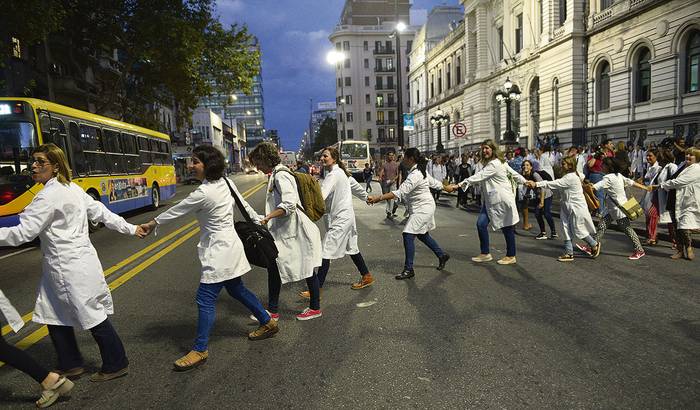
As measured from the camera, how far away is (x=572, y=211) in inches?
288

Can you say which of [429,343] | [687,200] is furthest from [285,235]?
[687,200]

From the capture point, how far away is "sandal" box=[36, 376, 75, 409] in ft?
10.3

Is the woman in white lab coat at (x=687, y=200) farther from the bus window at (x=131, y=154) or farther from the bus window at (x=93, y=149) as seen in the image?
the bus window at (x=131, y=154)

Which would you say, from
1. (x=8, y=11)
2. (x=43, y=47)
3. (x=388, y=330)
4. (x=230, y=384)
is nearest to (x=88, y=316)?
(x=230, y=384)

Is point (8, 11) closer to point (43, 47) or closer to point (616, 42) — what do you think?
point (43, 47)

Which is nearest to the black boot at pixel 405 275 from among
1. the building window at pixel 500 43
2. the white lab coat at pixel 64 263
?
the white lab coat at pixel 64 263

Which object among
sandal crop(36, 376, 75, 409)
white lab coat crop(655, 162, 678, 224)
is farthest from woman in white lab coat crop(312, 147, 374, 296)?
white lab coat crop(655, 162, 678, 224)

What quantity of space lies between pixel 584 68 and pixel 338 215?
1130 inches

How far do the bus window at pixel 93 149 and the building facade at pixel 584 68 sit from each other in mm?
20427

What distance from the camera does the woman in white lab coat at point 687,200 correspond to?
22.9 ft

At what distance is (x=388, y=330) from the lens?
443 cm

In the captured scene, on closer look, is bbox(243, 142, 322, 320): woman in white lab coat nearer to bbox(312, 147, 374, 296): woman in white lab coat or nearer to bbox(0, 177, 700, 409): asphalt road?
bbox(0, 177, 700, 409): asphalt road

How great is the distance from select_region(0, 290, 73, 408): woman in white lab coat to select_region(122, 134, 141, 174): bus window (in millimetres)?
13017

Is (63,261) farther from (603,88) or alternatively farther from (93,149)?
(603,88)
